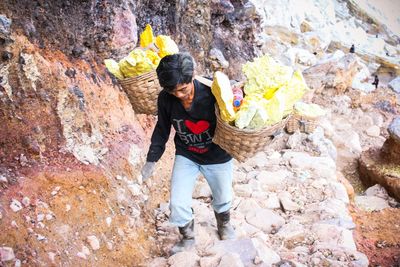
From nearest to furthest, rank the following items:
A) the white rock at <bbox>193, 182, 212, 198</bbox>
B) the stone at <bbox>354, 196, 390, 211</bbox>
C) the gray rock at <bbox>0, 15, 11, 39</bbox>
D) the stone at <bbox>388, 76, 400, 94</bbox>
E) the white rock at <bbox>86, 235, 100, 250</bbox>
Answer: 1. the white rock at <bbox>86, 235, 100, 250</bbox>
2. the gray rock at <bbox>0, 15, 11, 39</bbox>
3. the white rock at <bbox>193, 182, 212, 198</bbox>
4. the stone at <bbox>354, 196, 390, 211</bbox>
5. the stone at <bbox>388, 76, 400, 94</bbox>

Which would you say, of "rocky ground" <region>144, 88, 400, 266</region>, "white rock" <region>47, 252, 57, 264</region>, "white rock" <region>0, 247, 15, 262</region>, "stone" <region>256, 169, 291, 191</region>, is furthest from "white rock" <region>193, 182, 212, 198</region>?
"white rock" <region>0, 247, 15, 262</region>

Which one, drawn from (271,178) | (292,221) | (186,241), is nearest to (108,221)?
(186,241)

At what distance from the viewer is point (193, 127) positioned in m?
2.67

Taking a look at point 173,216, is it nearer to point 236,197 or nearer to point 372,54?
point 236,197

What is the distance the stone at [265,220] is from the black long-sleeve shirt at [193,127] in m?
1.30

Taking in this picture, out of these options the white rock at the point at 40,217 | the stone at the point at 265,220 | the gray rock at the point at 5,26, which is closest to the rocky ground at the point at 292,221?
the stone at the point at 265,220

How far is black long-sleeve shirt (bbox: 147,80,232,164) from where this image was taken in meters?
2.59

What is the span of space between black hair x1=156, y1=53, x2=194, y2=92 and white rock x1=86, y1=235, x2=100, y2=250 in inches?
49.8

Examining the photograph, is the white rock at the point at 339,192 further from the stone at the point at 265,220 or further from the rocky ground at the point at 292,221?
the stone at the point at 265,220

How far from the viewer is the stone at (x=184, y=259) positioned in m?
2.93

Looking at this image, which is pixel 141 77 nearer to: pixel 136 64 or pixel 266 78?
pixel 136 64

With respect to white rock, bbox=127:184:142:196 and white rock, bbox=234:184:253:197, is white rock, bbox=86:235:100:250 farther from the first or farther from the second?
white rock, bbox=234:184:253:197

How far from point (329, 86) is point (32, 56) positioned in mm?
9322

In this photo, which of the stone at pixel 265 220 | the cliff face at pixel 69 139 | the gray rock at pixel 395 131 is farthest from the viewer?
the gray rock at pixel 395 131
